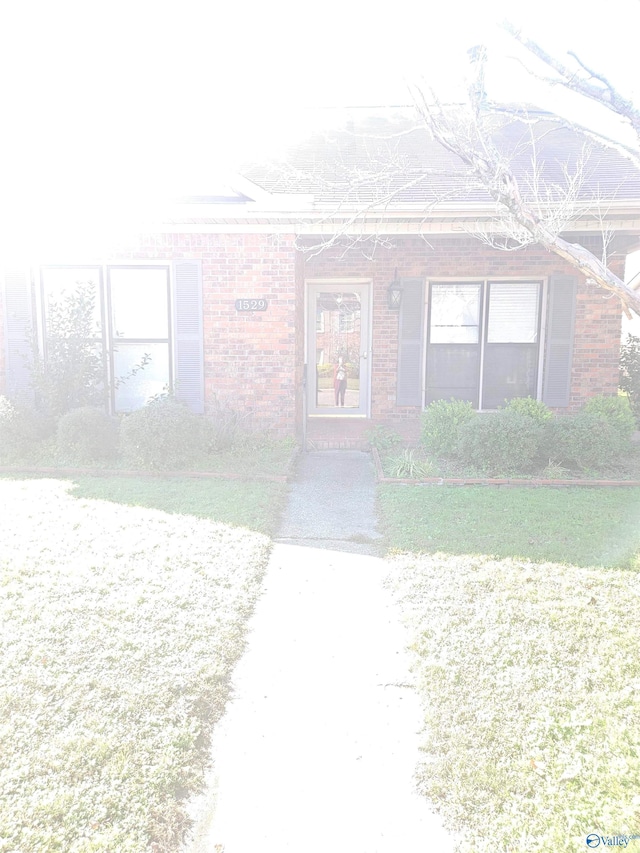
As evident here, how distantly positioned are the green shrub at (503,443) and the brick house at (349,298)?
2.12 m

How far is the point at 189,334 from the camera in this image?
26.2 feet

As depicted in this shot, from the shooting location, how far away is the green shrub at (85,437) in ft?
23.0

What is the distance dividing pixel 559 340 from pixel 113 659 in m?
7.53

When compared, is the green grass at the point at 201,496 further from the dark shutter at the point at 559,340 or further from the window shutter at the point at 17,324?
the dark shutter at the point at 559,340

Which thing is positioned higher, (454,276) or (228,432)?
(454,276)

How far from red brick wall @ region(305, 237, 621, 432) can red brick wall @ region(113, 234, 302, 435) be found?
1.45 meters

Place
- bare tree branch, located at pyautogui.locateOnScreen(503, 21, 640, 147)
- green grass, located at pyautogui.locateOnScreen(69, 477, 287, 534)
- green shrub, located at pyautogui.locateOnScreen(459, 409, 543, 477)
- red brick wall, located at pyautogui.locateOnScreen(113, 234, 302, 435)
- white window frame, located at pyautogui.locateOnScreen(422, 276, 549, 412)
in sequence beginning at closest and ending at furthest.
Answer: bare tree branch, located at pyautogui.locateOnScreen(503, 21, 640, 147)
green grass, located at pyautogui.locateOnScreen(69, 477, 287, 534)
green shrub, located at pyautogui.locateOnScreen(459, 409, 543, 477)
red brick wall, located at pyautogui.locateOnScreen(113, 234, 302, 435)
white window frame, located at pyautogui.locateOnScreen(422, 276, 549, 412)

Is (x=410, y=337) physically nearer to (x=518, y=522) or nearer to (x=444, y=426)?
(x=444, y=426)

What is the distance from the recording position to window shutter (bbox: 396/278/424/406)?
8961mm

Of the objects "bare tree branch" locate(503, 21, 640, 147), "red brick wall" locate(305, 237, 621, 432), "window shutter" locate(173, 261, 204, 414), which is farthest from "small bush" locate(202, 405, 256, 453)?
"bare tree branch" locate(503, 21, 640, 147)

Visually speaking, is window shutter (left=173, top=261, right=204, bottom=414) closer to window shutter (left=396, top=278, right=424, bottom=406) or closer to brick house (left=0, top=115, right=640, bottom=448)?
brick house (left=0, top=115, right=640, bottom=448)

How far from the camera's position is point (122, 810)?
2086 mm

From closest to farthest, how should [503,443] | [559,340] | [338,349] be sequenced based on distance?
[503,443] → [559,340] → [338,349]

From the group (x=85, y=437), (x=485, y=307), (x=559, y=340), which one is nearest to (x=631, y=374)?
(x=559, y=340)
